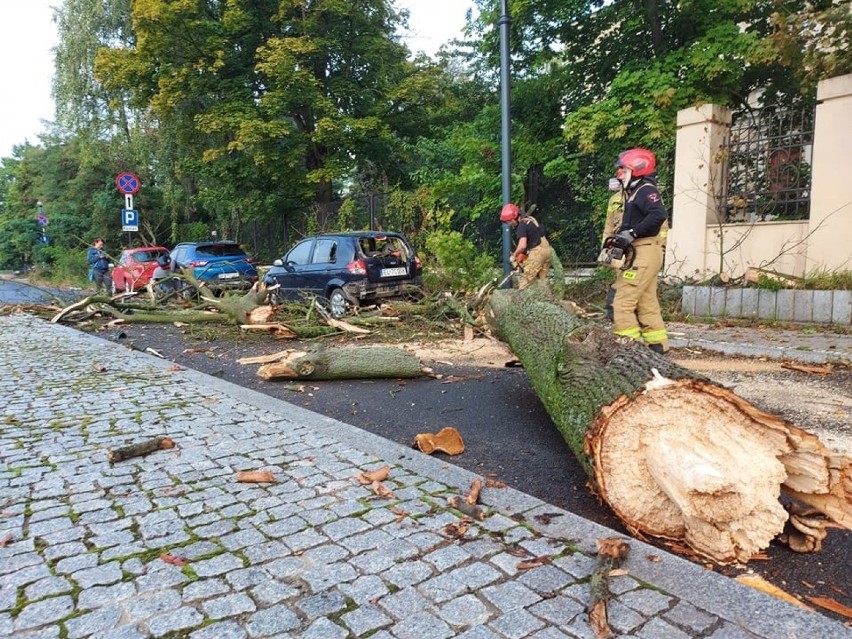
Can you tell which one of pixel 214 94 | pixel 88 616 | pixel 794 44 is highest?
pixel 214 94

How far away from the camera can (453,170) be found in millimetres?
17359

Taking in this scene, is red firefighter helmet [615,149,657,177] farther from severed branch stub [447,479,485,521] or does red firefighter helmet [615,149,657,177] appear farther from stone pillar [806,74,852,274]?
stone pillar [806,74,852,274]

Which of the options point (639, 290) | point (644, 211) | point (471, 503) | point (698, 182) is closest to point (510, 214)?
point (698, 182)

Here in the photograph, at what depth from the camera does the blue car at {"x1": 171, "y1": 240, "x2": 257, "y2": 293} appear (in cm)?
1498

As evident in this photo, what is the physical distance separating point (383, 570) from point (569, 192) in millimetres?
13042

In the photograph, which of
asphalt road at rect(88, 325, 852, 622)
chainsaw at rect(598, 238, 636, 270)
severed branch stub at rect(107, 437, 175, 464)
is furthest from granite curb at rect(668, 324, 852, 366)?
severed branch stub at rect(107, 437, 175, 464)

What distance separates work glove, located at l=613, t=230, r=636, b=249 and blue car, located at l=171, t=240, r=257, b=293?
34.8 ft

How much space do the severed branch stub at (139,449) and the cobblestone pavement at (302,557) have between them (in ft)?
0.19

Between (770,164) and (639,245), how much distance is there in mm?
4689

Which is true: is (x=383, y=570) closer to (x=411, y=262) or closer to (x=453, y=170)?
(x=411, y=262)

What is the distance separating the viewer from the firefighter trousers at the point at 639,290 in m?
5.78

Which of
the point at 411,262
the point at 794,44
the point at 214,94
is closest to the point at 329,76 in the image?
the point at 214,94

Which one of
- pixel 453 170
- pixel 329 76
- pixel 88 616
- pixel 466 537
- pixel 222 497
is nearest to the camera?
pixel 88 616

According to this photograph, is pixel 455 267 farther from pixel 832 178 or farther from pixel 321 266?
pixel 832 178
